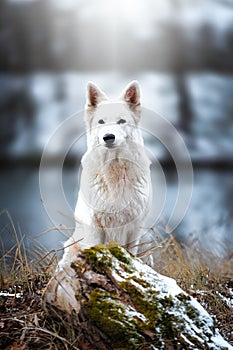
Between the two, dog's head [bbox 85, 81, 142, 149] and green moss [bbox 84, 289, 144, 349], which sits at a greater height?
dog's head [bbox 85, 81, 142, 149]

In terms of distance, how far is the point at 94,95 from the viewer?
155 inches

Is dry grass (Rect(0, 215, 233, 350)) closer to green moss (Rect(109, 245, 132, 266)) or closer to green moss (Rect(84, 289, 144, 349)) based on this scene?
green moss (Rect(84, 289, 144, 349))

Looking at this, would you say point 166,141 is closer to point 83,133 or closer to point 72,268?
point 83,133

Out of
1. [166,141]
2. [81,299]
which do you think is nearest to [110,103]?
[166,141]

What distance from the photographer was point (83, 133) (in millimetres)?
4078

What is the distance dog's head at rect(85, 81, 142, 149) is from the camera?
3.72m

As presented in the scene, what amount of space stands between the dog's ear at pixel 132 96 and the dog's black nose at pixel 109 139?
1.40 feet

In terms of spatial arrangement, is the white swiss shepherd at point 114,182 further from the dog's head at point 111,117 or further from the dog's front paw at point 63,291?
the dog's front paw at point 63,291

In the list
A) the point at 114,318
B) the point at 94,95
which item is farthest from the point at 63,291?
the point at 94,95

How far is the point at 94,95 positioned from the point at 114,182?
768 millimetres

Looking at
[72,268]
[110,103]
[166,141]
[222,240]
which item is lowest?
[222,240]

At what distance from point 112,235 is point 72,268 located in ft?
4.76

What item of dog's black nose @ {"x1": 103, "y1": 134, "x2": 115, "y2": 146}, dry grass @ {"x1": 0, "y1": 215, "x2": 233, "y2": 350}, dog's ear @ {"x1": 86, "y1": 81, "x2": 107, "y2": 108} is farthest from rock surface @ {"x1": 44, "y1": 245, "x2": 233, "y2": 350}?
dog's ear @ {"x1": 86, "y1": 81, "x2": 107, "y2": 108}

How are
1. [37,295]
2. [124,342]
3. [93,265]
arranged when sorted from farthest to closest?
[37,295], [93,265], [124,342]
